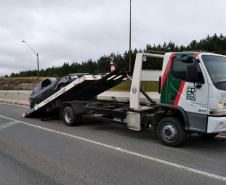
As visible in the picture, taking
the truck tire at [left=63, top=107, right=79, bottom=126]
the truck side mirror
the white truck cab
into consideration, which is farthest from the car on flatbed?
the truck side mirror

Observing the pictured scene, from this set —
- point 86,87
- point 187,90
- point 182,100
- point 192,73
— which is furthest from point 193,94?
point 86,87

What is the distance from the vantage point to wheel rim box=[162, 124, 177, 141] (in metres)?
5.82

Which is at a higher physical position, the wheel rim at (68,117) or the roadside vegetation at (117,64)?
the roadside vegetation at (117,64)

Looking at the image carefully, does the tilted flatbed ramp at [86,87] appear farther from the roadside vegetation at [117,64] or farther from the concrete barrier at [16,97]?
Answer: the concrete barrier at [16,97]

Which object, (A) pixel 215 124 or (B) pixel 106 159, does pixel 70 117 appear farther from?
(A) pixel 215 124

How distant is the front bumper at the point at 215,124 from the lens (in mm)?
5151

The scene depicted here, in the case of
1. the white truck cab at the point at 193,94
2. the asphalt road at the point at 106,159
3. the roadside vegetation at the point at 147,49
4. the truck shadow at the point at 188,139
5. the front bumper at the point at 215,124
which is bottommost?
the asphalt road at the point at 106,159

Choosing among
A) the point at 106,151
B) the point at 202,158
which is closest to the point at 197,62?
the point at 202,158

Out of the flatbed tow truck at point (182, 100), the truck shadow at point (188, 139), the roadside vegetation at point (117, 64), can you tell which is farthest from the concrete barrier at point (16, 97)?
the flatbed tow truck at point (182, 100)

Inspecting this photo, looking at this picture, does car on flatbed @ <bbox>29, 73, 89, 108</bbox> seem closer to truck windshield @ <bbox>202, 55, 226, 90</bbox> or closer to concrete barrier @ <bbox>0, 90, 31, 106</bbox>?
truck windshield @ <bbox>202, 55, 226, 90</bbox>

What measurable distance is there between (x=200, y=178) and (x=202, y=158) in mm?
1138

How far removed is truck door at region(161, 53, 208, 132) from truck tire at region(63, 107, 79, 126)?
151 inches

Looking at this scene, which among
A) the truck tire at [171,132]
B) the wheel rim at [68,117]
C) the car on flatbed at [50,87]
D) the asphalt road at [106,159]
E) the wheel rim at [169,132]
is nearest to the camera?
the asphalt road at [106,159]

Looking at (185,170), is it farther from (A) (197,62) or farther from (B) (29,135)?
(B) (29,135)
